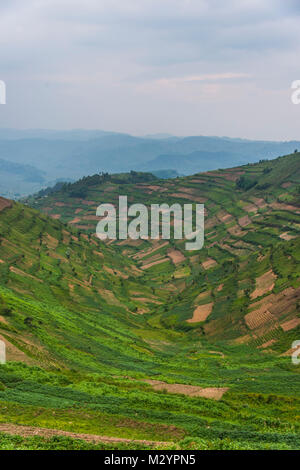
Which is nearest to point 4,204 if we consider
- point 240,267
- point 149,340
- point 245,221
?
point 240,267

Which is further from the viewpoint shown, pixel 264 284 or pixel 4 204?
pixel 4 204

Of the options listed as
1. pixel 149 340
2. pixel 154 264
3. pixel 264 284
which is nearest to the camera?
pixel 149 340

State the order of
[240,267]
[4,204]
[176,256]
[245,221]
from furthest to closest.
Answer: [245,221] < [176,256] < [4,204] < [240,267]

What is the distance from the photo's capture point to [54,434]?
2575 centimetres

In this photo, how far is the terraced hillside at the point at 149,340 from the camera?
29.6 metres

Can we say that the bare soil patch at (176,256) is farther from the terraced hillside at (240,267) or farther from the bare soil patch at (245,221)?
the bare soil patch at (245,221)

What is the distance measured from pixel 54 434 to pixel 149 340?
152 feet

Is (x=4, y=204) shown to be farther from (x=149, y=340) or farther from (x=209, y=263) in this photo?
(x=149, y=340)

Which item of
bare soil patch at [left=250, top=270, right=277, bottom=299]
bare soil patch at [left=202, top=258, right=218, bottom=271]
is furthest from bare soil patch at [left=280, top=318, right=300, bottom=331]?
bare soil patch at [left=202, top=258, right=218, bottom=271]

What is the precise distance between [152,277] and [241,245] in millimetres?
31604

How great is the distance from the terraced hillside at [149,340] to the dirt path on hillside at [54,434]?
78mm

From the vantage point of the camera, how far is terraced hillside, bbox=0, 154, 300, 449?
2959 centimetres

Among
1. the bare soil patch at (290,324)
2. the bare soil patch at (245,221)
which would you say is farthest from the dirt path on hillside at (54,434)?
the bare soil patch at (245,221)
